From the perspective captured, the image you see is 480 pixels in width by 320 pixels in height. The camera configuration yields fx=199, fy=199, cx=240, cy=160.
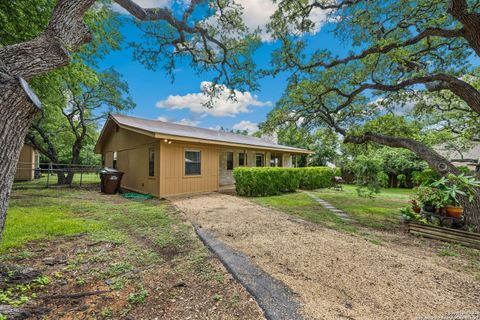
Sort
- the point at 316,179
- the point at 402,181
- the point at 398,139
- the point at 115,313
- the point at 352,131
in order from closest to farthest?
the point at 115,313, the point at 398,139, the point at 352,131, the point at 316,179, the point at 402,181

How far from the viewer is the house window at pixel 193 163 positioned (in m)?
9.55

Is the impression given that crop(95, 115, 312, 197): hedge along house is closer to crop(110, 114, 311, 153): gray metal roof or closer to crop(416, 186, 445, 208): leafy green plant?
crop(110, 114, 311, 153): gray metal roof

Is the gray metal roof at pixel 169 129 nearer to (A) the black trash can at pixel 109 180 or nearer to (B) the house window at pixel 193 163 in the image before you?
(B) the house window at pixel 193 163

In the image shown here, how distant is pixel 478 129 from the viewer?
22.6ft

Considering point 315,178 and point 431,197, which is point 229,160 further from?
point 431,197

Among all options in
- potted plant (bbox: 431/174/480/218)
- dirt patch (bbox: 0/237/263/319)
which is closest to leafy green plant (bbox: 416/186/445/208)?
A: potted plant (bbox: 431/174/480/218)

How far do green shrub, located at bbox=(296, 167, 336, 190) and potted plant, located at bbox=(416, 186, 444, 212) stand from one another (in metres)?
6.54

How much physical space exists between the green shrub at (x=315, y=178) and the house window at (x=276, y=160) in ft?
12.6

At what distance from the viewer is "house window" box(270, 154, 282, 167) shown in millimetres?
16406

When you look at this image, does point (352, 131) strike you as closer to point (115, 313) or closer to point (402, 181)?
point (115, 313)

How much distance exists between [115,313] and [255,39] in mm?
7776

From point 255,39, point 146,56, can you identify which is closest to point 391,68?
point 255,39

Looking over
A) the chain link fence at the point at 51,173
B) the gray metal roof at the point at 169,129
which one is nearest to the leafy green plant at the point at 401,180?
the gray metal roof at the point at 169,129

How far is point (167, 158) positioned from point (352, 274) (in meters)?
7.73
